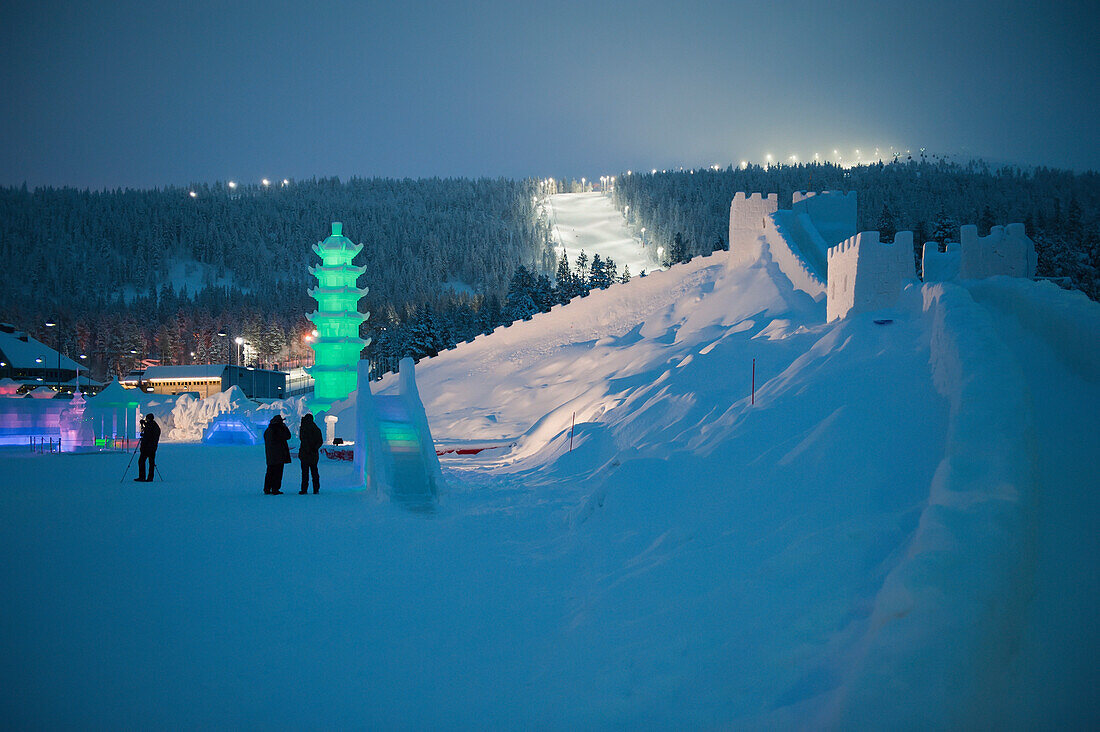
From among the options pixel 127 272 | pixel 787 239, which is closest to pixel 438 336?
pixel 787 239

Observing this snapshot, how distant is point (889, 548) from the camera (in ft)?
18.0

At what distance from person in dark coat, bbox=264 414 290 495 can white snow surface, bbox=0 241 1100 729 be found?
383 mm

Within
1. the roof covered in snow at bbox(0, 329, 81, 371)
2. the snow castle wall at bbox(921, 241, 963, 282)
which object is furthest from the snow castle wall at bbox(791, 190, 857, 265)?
the roof covered in snow at bbox(0, 329, 81, 371)

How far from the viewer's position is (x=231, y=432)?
26.7 meters

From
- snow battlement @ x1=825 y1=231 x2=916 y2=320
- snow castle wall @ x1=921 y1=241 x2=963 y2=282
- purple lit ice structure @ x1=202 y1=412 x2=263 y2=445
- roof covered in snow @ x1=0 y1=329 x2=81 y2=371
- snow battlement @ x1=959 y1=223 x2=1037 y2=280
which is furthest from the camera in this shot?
roof covered in snow @ x1=0 y1=329 x2=81 y2=371

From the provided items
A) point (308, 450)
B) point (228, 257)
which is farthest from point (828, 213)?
point (228, 257)

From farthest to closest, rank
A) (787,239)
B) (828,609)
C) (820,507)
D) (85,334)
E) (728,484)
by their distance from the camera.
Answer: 1. (85,334)
2. (787,239)
3. (728,484)
4. (820,507)
5. (828,609)

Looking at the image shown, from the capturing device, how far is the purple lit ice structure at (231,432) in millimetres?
26625

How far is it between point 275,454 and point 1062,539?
9.96m

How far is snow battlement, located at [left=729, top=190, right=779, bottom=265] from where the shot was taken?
3756 cm

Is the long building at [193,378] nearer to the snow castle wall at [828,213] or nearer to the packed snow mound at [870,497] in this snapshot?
the snow castle wall at [828,213]

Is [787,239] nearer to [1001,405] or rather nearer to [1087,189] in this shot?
[1001,405]

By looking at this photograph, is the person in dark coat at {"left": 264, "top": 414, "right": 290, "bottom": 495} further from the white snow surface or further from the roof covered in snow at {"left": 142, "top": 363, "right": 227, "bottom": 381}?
the roof covered in snow at {"left": 142, "top": 363, "right": 227, "bottom": 381}

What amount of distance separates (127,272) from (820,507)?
483 feet
